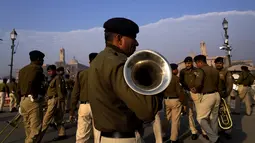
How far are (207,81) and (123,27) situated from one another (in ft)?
14.3

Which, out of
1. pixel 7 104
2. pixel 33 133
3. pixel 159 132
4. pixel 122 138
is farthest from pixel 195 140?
pixel 7 104

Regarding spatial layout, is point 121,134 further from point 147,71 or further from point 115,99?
point 147,71

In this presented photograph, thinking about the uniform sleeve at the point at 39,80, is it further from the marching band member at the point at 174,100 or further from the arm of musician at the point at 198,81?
the arm of musician at the point at 198,81

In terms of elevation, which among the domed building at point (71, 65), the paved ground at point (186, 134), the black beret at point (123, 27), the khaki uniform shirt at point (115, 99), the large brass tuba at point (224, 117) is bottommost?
the paved ground at point (186, 134)

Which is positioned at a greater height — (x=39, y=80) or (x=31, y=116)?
(x=39, y=80)

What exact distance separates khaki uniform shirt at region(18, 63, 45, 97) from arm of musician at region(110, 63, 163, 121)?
12.3 ft

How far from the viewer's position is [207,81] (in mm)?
5969

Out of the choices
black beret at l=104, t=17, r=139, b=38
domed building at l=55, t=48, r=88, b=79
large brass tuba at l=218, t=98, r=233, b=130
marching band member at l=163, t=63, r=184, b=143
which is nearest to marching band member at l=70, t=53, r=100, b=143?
marching band member at l=163, t=63, r=184, b=143

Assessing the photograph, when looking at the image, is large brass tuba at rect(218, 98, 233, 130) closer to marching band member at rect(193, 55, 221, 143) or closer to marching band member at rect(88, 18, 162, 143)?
marching band member at rect(193, 55, 221, 143)

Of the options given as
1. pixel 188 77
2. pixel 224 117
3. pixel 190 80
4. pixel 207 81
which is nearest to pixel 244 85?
pixel 224 117

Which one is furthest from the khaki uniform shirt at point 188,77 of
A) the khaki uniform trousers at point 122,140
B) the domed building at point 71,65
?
the domed building at point 71,65

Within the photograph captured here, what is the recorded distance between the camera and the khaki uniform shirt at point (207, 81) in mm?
5900

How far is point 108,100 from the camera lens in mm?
2025

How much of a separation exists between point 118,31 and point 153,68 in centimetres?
47
